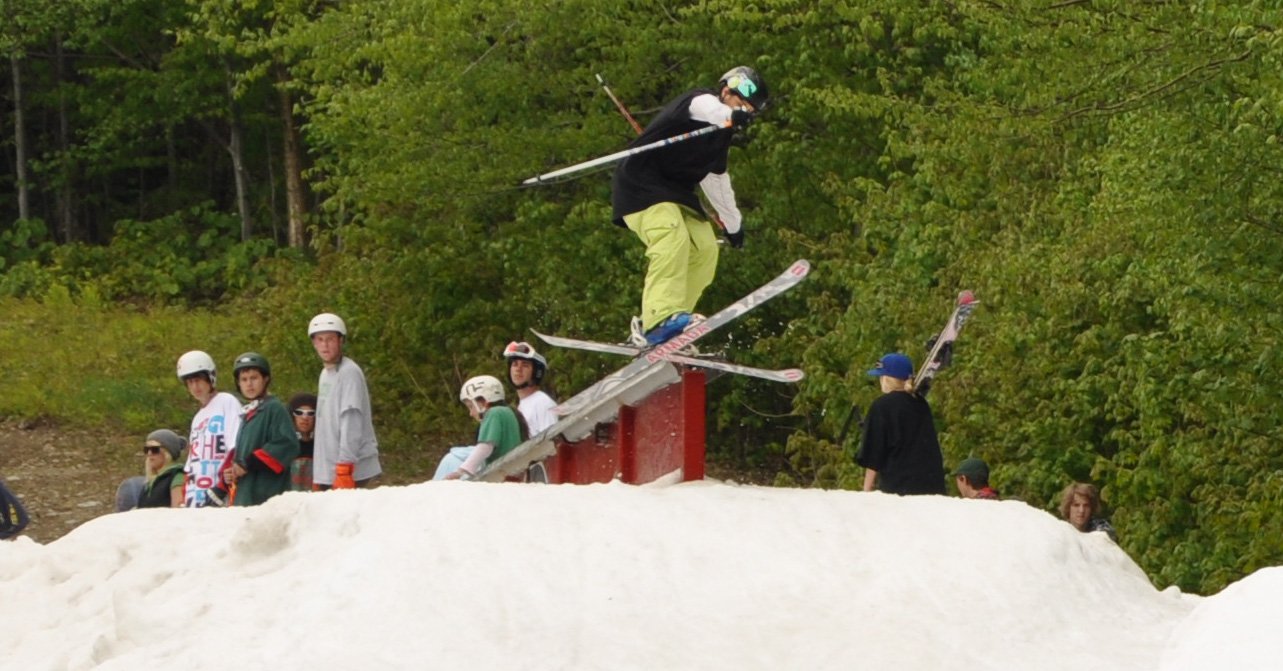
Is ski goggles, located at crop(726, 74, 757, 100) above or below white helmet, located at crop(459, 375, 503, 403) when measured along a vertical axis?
above

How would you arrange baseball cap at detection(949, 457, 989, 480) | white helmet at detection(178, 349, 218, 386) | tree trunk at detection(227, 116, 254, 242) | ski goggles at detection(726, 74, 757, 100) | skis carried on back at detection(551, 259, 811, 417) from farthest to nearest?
1. tree trunk at detection(227, 116, 254, 242)
2. white helmet at detection(178, 349, 218, 386)
3. baseball cap at detection(949, 457, 989, 480)
4. ski goggles at detection(726, 74, 757, 100)
5. skis carried on back at detection(551, 259, 811, 417)

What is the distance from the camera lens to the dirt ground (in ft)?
57.2

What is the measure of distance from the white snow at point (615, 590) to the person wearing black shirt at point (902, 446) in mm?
1530

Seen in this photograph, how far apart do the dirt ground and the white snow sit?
376 inches

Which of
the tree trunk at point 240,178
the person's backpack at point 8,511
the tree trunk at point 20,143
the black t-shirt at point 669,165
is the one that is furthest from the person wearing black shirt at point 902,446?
the tree trunk at point 20,143

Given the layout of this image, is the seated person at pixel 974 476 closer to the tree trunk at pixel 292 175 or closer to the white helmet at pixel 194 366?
the white helmet at pixel 194 366

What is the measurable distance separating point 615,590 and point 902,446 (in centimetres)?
305

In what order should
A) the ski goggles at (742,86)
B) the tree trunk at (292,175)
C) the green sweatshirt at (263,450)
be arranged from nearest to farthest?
the ski goggles at (742,86) < the green sweatshirt at (263,450) < the tree trunk at (292,175)

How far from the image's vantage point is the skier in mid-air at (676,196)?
31.0 ft

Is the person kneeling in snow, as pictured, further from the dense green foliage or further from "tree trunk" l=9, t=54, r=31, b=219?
"tree trunk" l=9, t=54, r=31, b=219

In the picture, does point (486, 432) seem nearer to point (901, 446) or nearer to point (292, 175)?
point (901, 446)

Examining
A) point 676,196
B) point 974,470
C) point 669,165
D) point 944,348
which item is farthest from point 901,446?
point 669,165

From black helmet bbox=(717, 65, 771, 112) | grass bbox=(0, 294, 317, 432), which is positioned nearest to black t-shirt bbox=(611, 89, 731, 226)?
black helmet bbox=(717, 65, 771, 112)

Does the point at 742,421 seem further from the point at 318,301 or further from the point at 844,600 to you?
the point at 844,600
